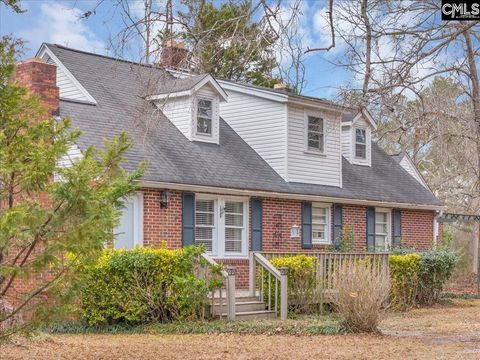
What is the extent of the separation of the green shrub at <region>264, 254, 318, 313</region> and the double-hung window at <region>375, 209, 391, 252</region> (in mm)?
7262

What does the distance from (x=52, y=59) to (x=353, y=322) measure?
11133 mm

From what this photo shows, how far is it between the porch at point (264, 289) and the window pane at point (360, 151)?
328 inches

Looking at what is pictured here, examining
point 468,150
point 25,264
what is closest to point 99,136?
point 25,264

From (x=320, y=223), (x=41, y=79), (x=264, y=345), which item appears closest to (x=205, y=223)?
(x=320, y=223)

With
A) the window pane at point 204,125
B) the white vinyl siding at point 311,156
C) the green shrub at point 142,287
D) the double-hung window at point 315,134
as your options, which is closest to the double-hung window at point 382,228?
the white vinyl siding at point 311,156

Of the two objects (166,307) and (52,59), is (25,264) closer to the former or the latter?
(166,307)

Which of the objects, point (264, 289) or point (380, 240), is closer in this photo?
point (264, 289)

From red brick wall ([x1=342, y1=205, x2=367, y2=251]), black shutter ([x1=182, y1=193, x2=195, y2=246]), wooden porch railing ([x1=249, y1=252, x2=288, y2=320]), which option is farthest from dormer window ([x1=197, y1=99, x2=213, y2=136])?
wooden porch railing ([x1=249, y1=252, x2=288, y2=320])

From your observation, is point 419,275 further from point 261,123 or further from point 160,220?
point 160,220

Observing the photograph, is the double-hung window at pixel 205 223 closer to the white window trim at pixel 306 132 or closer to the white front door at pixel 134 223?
the white front door at pixel 134 223

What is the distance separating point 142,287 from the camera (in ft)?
44.5

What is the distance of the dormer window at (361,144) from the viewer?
79.4ft

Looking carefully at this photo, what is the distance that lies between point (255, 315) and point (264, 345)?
3.55 meters

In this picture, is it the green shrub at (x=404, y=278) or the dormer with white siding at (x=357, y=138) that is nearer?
the green shrub at (x=404, y=278)
